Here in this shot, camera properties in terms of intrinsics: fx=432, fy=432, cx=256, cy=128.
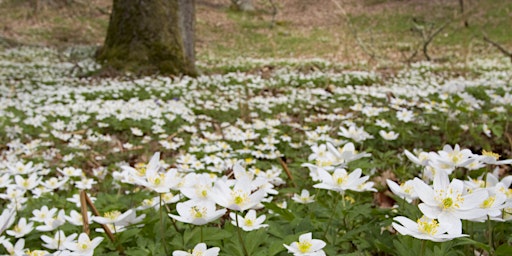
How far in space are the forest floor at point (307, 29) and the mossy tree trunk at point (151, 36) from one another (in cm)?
422

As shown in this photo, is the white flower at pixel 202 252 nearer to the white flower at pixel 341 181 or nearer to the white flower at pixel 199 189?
the white flower at pixel 199 189

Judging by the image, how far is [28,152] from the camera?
4.11 m

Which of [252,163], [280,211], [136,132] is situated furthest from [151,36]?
[280,211]

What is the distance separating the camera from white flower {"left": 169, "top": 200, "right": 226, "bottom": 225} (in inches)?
48.8

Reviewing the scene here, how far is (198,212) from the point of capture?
1.27 metres

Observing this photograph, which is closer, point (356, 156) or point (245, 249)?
point (245, 249)

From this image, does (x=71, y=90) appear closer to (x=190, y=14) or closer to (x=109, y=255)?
(x=190, y=14)

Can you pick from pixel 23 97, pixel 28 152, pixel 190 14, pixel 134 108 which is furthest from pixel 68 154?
pixel 190 14

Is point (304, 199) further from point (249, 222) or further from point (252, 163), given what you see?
point (252, 163)

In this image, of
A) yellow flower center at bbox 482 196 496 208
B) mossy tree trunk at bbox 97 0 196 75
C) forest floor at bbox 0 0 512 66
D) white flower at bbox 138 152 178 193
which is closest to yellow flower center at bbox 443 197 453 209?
yellow flower center at bbox 482 196 496 208

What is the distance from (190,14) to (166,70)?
131cm

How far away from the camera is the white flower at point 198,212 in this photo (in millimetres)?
1240

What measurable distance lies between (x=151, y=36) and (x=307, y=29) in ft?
46.8

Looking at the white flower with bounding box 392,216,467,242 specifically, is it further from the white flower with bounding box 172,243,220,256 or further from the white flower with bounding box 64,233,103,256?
the white flower with bounding box 64,233,103,256
